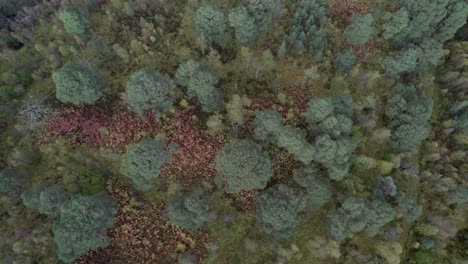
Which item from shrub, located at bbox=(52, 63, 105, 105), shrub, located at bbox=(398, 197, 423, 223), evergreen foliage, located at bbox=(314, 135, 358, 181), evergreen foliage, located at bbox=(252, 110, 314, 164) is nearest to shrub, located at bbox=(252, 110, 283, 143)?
evergreen foliage, located at bbox=(252, 110, 314, 164)

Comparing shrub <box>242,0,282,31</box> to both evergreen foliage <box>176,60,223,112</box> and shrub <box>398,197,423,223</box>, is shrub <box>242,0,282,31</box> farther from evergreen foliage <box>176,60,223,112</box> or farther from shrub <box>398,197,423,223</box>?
shrub <box>398,197,423,223</box>

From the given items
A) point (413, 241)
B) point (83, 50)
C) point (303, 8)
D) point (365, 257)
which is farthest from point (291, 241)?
point (83, 50)

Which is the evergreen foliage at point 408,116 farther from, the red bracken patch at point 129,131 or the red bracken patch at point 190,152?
the red bracken patch at point 129,131

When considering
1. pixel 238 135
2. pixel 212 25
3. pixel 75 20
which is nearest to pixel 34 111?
pixel 75 20

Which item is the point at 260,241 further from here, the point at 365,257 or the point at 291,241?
the point at 365,257

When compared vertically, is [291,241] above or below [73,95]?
below

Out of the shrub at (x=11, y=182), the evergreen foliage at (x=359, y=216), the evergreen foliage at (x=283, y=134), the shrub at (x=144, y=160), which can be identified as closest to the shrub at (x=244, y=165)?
the evergreen foliage at (x=283, y=134)
